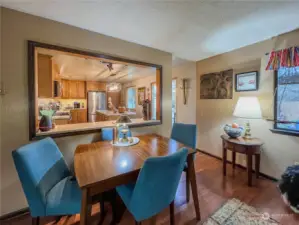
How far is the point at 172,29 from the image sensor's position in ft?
6.49

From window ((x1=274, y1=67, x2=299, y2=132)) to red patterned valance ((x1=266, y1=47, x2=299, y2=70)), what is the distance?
0.12 metres

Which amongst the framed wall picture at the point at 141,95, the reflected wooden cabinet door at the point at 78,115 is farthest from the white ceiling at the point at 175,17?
the reflected wooden cabinet door at the point at 78,115

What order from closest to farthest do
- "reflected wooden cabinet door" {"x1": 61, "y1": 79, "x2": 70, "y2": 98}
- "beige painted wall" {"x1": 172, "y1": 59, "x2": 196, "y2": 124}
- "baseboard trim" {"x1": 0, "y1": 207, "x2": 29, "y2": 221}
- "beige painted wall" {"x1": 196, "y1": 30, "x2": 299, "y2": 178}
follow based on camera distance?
1. "baseboard trim" {"x1": 0, "y1": 207, "x2": 29, "y2": 221}
2. "beige painted wall" {"x1": 196, "y1": 30, "x2": 299, "y2": 178}
3. "beige painted wall" {"x1": 172, "y1": 59, "x2": 196, "y2": 124}
4. "reflected wooden cabinet door" {"x1": 61, "y1": 79, "x2": 70, "y2": 98}

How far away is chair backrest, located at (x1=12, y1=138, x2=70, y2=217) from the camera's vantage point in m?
1.10

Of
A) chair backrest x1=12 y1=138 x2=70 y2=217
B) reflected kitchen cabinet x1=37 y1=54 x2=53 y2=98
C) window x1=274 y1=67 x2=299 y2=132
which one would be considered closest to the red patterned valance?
window x1=274 y1=67 x2=299 y2=132

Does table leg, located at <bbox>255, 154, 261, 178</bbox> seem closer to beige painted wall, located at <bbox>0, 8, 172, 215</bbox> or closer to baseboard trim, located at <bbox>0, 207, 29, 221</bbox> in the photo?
beige painted wall, located at <bbox>0, 8, 172, 215</bbox>

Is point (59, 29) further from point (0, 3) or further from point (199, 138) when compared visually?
point (199, 138)

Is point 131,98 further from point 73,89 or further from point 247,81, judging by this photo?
point 247,81

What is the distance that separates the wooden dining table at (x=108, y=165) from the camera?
1001 mm

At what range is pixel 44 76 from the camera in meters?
2.43

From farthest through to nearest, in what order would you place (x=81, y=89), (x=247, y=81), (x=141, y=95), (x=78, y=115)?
(x=81, y=89)
(x=78, y=115)
(x=141, y=95)
(x=247, y=81)

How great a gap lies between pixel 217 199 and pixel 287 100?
175 cm

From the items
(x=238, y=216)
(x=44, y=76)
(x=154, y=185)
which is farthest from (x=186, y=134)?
(x=44, y=76)

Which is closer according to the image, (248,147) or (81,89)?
(248,147)
